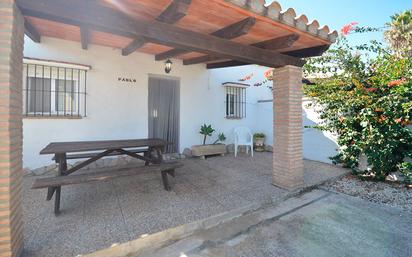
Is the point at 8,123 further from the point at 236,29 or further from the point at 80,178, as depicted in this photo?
the point at 236,29

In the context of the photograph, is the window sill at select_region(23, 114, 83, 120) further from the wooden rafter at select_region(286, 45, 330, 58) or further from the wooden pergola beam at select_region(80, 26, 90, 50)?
the wooden rafter at select_region(286, 45, 330, 58)

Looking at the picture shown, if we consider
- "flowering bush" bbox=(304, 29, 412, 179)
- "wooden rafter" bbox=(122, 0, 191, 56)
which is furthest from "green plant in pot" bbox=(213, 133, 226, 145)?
"wooden rafter" bbox=(122, 0, 191, 56)

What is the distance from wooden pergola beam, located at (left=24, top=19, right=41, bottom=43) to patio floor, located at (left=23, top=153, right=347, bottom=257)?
288 centimetres

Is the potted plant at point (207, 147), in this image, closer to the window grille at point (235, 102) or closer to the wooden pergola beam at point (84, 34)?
the window grille at point (235, 102)

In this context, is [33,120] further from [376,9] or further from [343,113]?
[376,9]

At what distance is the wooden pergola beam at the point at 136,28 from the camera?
6.80 feet

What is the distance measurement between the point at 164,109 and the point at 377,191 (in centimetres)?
548

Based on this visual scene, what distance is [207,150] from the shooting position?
6.64 m

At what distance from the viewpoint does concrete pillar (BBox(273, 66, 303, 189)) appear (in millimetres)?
3945

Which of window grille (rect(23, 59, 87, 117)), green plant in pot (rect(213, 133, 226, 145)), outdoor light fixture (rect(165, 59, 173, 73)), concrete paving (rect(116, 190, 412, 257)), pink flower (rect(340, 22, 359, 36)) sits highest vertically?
pink flower (rect(340, 22, 359, 36))

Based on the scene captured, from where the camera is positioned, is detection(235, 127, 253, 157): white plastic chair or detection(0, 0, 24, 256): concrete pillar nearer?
detection(0, 0, 24, 256): concrete pillar

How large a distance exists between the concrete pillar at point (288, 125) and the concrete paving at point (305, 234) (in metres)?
0.64

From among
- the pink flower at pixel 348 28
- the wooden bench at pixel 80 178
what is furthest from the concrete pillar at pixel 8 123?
the pink flower at pixel 348 28

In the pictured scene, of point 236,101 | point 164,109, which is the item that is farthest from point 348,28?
point 164,109
